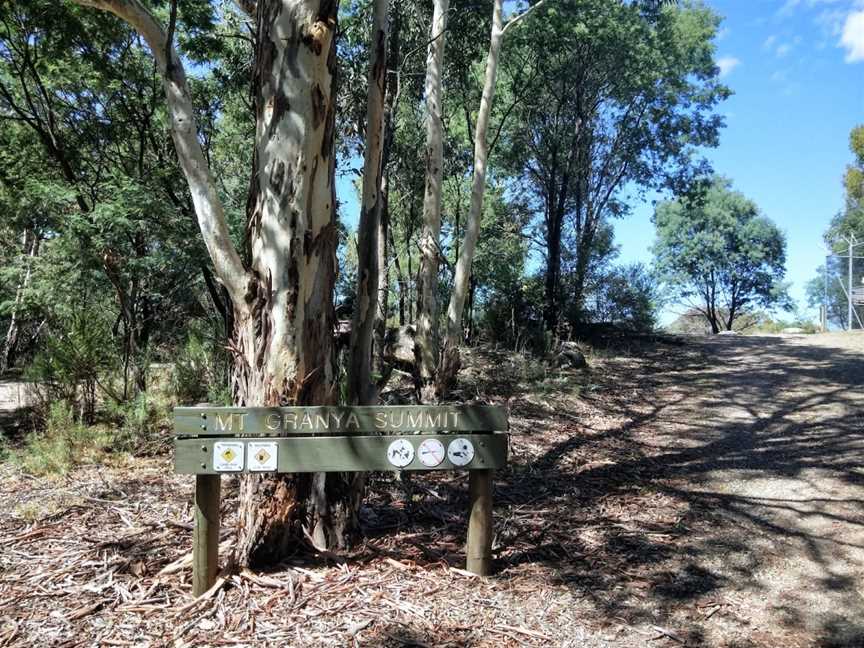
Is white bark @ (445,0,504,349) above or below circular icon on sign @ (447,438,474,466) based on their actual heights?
above

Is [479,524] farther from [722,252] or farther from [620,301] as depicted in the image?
[722,252]

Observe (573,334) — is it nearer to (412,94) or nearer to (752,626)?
(412,94)

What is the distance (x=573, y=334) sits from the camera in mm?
15109

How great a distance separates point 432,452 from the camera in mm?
3543

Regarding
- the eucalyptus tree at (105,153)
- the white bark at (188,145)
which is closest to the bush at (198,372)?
the eucalyptus tree at (105,153)

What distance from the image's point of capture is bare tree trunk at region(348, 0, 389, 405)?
405cm

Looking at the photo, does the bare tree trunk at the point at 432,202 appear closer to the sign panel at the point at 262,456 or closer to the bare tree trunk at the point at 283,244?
the bare tree trunk at the point at 283,244

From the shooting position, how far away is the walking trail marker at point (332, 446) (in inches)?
131

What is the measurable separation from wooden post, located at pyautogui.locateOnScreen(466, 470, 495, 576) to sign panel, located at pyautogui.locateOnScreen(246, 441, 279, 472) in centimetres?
116

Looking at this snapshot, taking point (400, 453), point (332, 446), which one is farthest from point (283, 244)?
point (400, 453)

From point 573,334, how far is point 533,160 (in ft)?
16.6

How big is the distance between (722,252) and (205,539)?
37.0 m

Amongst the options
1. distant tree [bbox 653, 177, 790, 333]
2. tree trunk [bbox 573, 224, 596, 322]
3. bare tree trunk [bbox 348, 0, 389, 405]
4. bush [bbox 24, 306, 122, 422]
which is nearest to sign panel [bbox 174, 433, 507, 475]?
bare tree trunk [bbox 348, 0, 389, 405]

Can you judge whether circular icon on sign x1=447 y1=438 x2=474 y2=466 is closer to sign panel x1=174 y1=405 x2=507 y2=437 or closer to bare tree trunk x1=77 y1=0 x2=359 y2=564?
sign panel x1=174 y1=405 x2=507 y2=437
